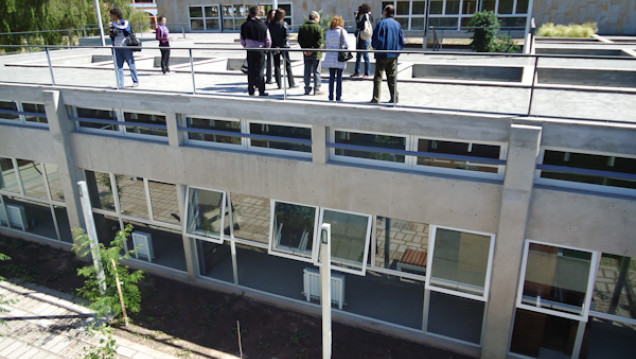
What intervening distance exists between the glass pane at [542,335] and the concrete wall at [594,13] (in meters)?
19.7

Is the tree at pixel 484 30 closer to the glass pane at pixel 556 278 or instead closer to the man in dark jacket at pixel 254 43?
the man in dark jacket at pixel 254 43

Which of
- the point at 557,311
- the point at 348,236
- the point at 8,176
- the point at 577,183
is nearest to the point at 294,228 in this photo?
the point at 348,236

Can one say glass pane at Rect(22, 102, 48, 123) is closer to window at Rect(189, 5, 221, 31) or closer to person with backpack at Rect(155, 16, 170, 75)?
person with backpack at Rect(155, 16, 170, 75)

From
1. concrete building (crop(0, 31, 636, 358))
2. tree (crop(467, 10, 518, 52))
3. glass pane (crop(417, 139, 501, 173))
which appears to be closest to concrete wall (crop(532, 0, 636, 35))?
tree (crop(467, 10, 518, 52))

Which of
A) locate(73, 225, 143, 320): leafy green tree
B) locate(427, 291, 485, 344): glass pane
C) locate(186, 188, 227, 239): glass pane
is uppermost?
locate(186, 188, 227, 239): glass pane

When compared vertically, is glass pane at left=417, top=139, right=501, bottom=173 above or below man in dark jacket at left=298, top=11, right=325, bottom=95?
below

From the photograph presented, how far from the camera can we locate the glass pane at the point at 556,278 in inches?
276

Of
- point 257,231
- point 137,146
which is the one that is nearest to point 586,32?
point 257,231

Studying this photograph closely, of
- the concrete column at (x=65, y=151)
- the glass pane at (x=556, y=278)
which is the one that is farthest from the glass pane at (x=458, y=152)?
the concrete column at (x=65, y=151)

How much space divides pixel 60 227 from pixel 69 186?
1936 millimetres

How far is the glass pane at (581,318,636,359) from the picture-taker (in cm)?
755

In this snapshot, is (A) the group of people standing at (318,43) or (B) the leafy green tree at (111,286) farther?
(B) the leafy green tree at (111,286)

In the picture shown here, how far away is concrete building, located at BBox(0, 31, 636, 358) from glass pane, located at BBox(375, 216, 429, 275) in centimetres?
3

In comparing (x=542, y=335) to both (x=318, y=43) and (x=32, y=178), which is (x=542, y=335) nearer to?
(x=318, y=43)
